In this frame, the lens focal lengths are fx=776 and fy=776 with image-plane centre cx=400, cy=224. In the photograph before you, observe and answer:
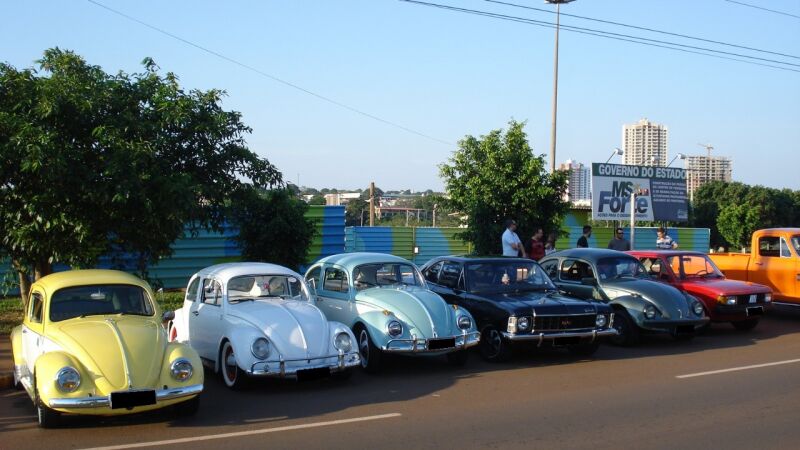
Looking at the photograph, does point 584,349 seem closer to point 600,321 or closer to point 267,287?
point 600,321

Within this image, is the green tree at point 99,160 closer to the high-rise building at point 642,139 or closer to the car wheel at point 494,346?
the car wheel at point 494,346

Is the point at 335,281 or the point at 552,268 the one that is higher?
the point at 552,268

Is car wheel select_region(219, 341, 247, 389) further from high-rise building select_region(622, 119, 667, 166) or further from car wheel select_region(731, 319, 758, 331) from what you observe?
high-rise building select_region(622, 119, 667, 166)

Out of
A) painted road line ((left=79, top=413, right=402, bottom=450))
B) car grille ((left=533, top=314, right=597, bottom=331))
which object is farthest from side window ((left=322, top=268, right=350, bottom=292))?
painted road line ((left=79, top=413, right=402, bottom=450))

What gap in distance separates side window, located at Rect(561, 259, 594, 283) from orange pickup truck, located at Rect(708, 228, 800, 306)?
17.3 ft

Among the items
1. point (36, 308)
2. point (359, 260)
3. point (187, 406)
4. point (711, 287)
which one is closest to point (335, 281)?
point (359, 260)

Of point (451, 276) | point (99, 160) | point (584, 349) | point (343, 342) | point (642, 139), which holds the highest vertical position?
point (642, 139)

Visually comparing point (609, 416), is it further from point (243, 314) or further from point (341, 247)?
point (341, 247)

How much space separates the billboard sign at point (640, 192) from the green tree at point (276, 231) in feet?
46.3

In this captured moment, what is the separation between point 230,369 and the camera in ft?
32.4

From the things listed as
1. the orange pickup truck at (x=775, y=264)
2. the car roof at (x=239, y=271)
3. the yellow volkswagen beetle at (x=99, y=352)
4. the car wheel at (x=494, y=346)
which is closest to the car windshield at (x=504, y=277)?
the car wheel at (x=494, y=346)

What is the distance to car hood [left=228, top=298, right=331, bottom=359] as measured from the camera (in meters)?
9.46

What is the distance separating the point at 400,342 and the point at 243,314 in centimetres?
212

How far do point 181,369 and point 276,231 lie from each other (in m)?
9.25
